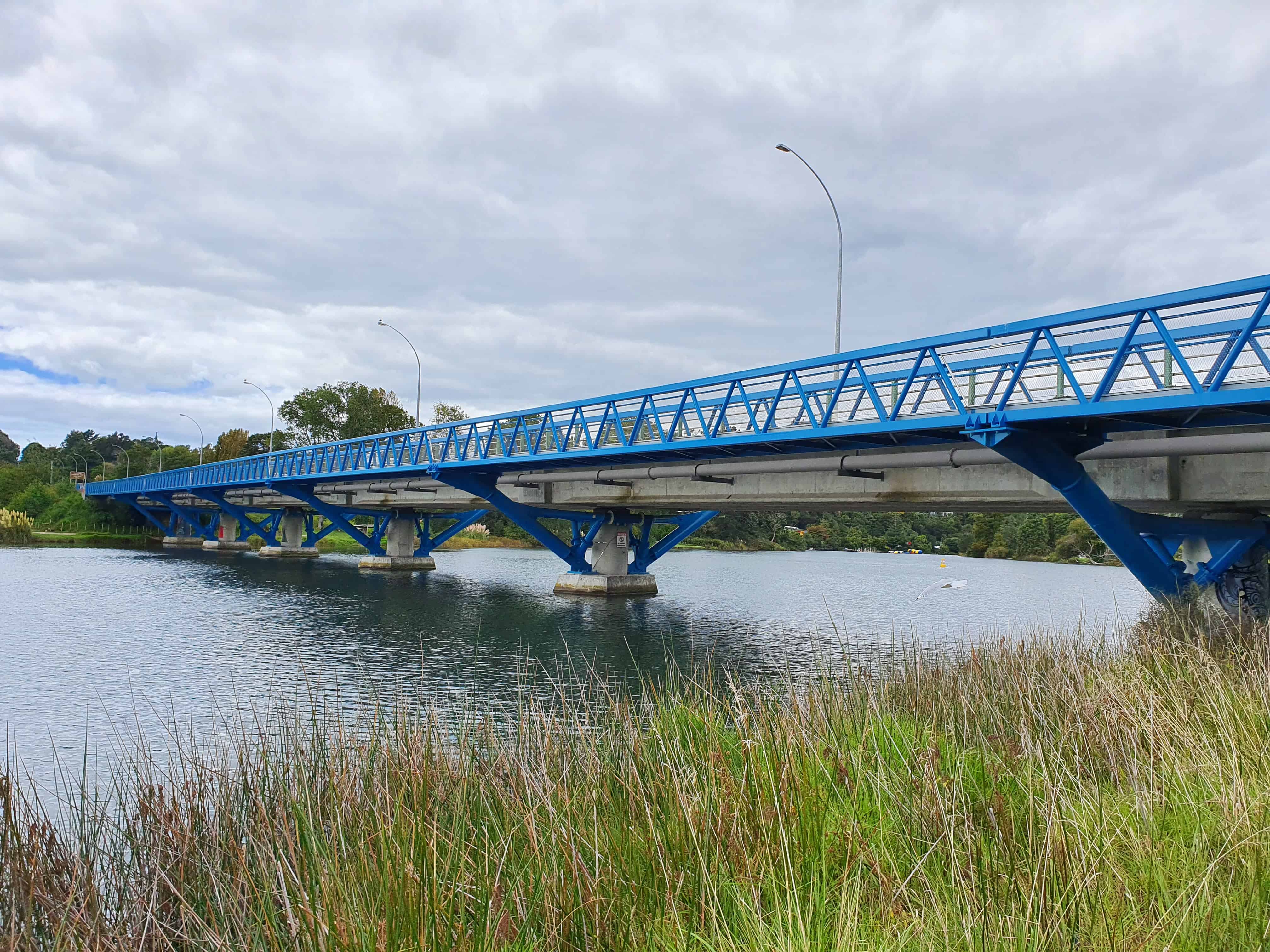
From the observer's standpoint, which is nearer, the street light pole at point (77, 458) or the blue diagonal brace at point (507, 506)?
the blue diagonal brace at point (507, 506)

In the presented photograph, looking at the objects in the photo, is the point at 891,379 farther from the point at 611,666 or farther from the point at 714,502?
the point at 714,502

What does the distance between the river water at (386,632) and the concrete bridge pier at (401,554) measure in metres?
1.49

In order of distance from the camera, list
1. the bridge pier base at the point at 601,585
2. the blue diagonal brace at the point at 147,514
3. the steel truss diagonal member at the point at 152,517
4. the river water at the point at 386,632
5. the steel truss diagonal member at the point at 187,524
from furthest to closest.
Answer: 1. the blue diagonal brace at the point at 147,514
2. the steel truss diagonal member at the point at 152,517
3. the steel truss diagonal member at the point at 187,524
4. the bridge pier base at the point at 601,585
5. the river water at the point at 386,632

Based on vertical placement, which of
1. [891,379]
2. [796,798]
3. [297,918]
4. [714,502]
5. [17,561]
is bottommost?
[17,561]

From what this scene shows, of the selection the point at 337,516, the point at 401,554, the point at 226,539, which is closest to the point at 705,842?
the point at 337,516

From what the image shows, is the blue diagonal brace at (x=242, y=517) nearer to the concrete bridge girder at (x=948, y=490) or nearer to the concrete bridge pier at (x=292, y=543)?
the concrete bridge pier at (x=292, y=543)

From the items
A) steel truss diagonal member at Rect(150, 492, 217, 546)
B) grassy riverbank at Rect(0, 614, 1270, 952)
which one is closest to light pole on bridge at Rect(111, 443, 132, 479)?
steel truss diagonal member at Rect(150, 492, 217, 546)

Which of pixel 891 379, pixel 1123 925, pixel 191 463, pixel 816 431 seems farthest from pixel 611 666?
pixel 191 463

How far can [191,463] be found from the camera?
355 ft

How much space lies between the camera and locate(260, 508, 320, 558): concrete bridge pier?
229ft

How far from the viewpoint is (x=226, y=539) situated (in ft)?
265

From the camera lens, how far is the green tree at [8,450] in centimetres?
17800

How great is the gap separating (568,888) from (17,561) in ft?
198

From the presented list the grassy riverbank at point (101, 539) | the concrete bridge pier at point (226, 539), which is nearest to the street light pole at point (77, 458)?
the grassy riverbank at point (101, 539)
